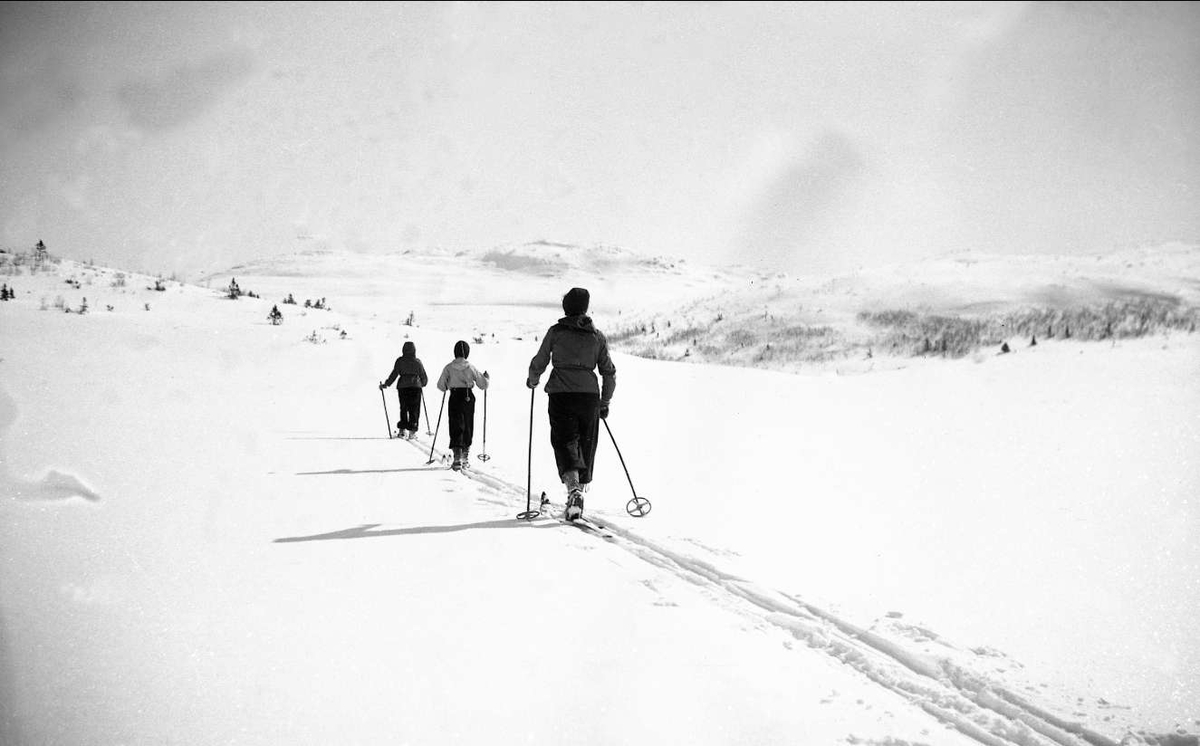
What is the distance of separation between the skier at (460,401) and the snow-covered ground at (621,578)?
517mm

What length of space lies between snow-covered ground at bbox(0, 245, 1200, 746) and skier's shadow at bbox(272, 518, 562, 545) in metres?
0.05

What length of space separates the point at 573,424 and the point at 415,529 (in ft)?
5.84

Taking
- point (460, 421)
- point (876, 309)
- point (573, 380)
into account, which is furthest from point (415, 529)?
point (876, 309)

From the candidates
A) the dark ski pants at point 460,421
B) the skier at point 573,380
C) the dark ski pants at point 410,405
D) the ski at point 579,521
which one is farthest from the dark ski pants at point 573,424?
the dark ski pants at point 410,405

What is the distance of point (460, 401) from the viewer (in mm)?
8438

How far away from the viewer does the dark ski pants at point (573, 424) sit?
5.95 metres

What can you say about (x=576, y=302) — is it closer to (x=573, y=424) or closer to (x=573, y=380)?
(x=573, y=380)

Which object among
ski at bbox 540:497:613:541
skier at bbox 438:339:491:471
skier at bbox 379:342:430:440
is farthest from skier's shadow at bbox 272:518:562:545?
skier at bbox 379:342:430:440

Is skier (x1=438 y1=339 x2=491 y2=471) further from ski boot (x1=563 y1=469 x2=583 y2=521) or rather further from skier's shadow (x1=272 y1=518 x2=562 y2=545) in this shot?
skier's shadow (x1=272 y1=518 x2=562 y2=545)

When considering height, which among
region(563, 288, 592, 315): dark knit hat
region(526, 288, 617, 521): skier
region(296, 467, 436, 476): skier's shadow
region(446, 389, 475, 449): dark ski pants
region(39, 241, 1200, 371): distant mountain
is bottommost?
region(296, 467, 436, 476): skier's shadow

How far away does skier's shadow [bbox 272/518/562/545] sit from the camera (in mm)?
4435

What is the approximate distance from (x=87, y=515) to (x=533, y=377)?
3.44 m

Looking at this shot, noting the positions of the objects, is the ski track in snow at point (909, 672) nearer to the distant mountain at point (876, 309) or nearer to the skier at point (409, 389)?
the skier at point (409, 389)

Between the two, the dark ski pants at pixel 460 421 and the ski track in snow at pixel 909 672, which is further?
the dark ski pants at pixel 460 421
